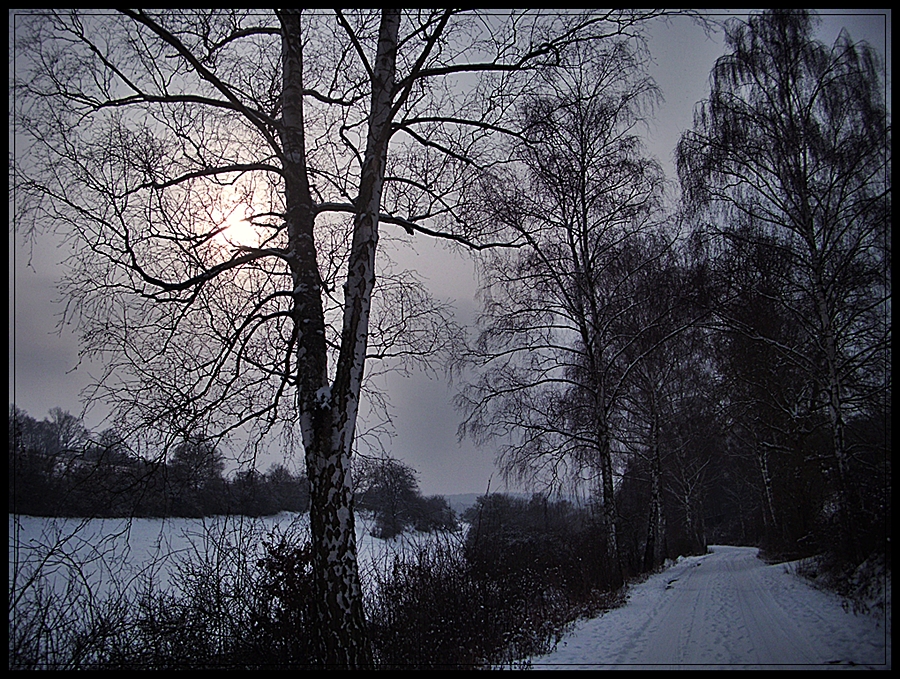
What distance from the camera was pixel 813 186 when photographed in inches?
319

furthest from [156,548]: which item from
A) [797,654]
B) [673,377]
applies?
[673,377]

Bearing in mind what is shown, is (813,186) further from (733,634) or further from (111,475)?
(111,475)

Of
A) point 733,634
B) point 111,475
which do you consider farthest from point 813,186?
point 111,475

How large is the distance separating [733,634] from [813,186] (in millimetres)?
6960

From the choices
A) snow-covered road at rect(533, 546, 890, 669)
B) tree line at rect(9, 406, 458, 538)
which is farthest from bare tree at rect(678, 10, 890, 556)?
tree line at rect(9, 406, 458, 538)

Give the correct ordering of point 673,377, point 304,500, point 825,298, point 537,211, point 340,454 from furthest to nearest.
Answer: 1. point 673,377
2. point 537,211
3. point 825,298
4. point 304,500
5. point 340,454

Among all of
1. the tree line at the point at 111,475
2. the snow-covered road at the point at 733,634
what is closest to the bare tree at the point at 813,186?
the snow-covered road at the point at 733,634

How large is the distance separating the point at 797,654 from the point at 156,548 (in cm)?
625

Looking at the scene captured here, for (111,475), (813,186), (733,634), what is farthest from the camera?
(813,186)

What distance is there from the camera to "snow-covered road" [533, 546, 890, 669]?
4223mm

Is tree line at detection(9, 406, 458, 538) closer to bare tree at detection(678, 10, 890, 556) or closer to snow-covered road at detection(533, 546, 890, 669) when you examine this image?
snow-covered road at detection(533, 546, 890, 669)

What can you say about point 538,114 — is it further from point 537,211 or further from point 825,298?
point 825,298

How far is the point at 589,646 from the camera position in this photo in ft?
18.6

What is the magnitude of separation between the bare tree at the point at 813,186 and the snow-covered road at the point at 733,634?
5.17 feet
